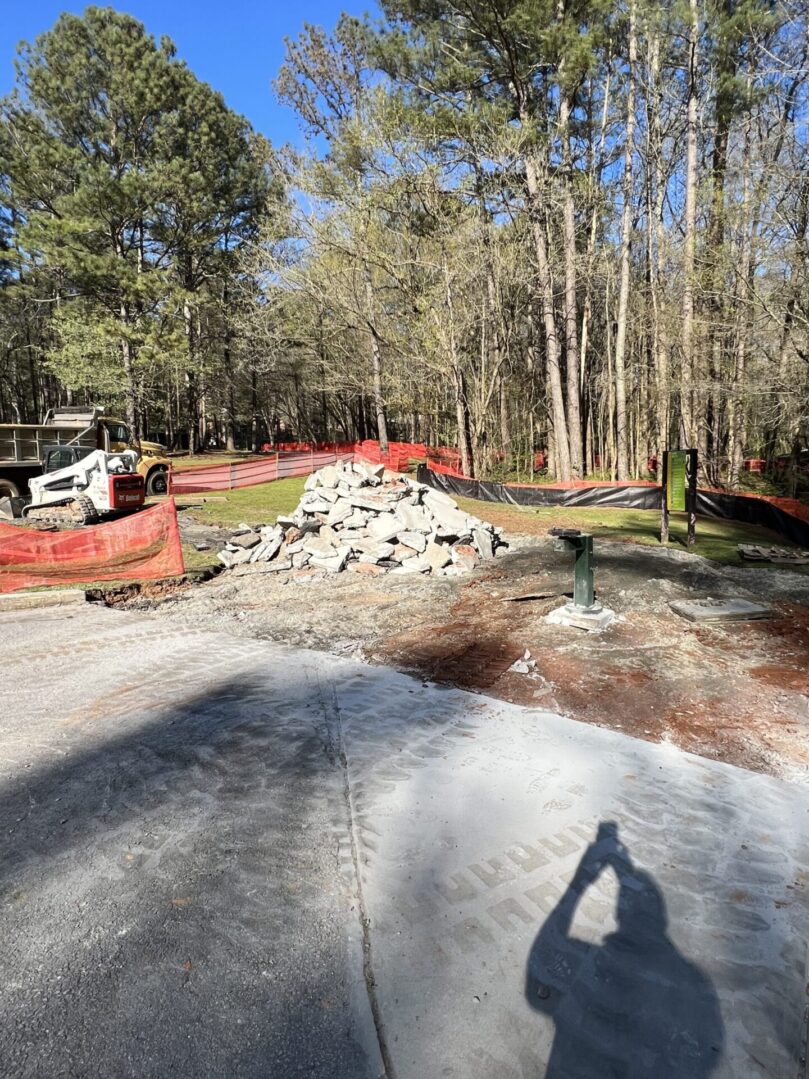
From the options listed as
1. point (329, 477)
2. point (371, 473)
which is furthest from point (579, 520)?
point (329, 477)

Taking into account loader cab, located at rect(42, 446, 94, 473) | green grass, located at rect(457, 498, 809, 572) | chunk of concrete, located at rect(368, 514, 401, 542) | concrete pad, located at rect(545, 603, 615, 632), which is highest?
loader cab, located at rect(42, 446, 94, 473)

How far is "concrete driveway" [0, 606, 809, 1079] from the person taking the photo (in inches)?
78.9

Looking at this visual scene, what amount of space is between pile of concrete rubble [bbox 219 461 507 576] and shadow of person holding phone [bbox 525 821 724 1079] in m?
7.24

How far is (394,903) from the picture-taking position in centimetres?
263

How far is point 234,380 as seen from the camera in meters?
42.2

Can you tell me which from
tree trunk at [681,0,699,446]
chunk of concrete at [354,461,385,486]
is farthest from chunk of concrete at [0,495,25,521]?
tree trunk at [681,0,699,446]

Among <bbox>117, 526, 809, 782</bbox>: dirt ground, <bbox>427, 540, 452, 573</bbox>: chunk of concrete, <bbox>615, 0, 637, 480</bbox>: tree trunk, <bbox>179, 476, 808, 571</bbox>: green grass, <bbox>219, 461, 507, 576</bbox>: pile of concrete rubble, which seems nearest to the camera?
<bbox>117, 526, 809, 782</bbox>: dirt ground

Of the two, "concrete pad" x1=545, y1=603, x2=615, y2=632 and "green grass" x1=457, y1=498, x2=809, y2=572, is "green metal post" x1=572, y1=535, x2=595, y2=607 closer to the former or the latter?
"concrete pad" x1=545, y1=603, x2=615, y2=632

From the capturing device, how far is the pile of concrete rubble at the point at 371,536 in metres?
9.99

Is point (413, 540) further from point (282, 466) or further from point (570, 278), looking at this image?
point (282, 466)

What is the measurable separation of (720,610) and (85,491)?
1516 cm

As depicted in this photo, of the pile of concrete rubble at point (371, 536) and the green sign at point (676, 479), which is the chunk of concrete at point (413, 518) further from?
the green sign at point (676, 479)

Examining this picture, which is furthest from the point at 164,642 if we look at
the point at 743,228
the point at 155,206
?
the point at 155,206

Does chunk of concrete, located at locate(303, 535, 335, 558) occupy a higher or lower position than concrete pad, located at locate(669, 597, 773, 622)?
higher
